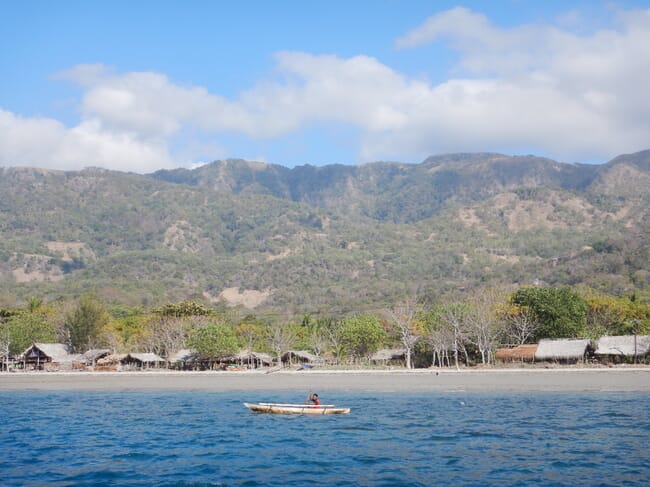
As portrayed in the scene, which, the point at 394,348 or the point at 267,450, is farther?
the point at 394,348

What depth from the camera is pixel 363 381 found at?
57438 mm

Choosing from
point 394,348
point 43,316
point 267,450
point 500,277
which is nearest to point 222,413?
point 267,450

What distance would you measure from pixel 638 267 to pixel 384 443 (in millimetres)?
134008

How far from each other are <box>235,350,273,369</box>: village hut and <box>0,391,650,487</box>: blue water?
42526mm

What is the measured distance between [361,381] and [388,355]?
27.6m

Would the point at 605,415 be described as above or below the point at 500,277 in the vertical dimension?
below

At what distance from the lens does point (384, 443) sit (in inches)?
1060

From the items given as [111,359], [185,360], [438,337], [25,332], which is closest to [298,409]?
[438,337]

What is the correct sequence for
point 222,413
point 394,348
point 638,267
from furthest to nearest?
point 638,267 → point 394,348 → point 222,413

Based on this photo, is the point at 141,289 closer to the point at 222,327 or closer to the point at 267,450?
the point at 222,327

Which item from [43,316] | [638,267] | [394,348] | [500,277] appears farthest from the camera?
[500,277]

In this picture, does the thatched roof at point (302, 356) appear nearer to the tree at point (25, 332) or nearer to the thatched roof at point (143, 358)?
the thatched roof at point (143, 358)

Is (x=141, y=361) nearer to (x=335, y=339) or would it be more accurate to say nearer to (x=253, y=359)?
(x=253, y=359)

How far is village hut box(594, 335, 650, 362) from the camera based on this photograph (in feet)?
210
